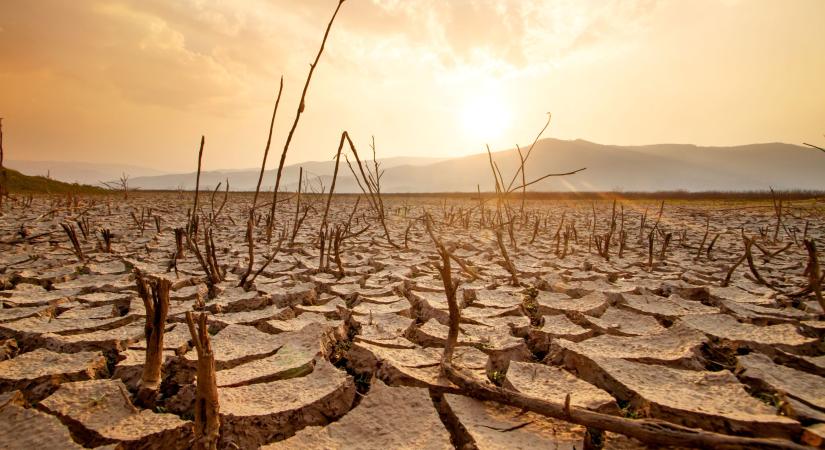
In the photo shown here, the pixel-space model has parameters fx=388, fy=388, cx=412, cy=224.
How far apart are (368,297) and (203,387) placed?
1264 mm

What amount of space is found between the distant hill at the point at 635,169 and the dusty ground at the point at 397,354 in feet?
317

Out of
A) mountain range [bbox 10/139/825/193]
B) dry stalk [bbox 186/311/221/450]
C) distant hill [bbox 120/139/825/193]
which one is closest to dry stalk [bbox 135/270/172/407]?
dry stalk [bbox 186/311/221/450]

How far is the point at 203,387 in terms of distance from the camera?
84 centimetres

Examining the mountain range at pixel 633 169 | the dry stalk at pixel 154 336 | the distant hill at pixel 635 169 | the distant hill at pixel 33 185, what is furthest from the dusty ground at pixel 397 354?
the mountain range at pixel 633 169

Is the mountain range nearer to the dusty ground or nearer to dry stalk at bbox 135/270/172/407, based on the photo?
the dusty ground

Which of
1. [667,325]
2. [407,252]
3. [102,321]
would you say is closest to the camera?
[102,321]

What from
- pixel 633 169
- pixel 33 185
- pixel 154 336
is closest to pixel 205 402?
pixel 154 336

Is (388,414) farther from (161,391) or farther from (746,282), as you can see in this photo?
(746,282)

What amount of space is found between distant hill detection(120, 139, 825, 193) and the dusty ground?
3800 inches

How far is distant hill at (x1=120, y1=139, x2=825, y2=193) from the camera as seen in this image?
10581 cm

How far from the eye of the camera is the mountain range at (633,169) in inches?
4163

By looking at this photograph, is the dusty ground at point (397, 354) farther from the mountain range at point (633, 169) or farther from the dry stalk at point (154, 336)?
the mountain range at point (633, 169)

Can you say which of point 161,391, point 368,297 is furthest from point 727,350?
point 161,391

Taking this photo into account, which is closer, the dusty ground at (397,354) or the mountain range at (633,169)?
the dusty ground at (397,354)
